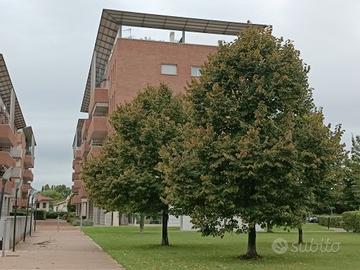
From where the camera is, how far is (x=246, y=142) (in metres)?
17.5

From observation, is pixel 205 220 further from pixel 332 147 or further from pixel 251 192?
pixel 332 147

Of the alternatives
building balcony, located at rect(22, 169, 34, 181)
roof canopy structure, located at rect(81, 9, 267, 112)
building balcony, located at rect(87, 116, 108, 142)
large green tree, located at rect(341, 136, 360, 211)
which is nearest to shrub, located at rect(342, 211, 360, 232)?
large green tree, located at rect(341, 136, 360, 211)

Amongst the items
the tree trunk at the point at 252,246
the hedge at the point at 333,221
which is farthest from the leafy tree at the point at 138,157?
the hedge at the point at 333,221

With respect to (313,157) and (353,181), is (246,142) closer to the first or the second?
(313,157)

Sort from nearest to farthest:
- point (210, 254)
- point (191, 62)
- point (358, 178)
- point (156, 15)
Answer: point (210, 254) < point (358, 178) < point (156, 15) < point (191, 62)

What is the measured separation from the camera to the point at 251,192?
18609 millimetres

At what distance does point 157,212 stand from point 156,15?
32.9 metres

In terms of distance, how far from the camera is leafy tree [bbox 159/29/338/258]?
701 inches

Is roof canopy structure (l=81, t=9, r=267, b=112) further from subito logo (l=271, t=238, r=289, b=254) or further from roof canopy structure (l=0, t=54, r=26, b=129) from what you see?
subito logo (l=271, t=238, r=289, b=254)

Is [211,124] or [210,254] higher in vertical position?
[211,124]

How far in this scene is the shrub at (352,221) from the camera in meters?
45.7

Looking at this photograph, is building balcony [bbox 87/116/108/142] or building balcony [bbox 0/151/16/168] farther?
building balcony [bbox 87/116/108/142]

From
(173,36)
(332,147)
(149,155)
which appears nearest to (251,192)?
(332,147)

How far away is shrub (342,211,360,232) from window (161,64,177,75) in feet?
72.7
